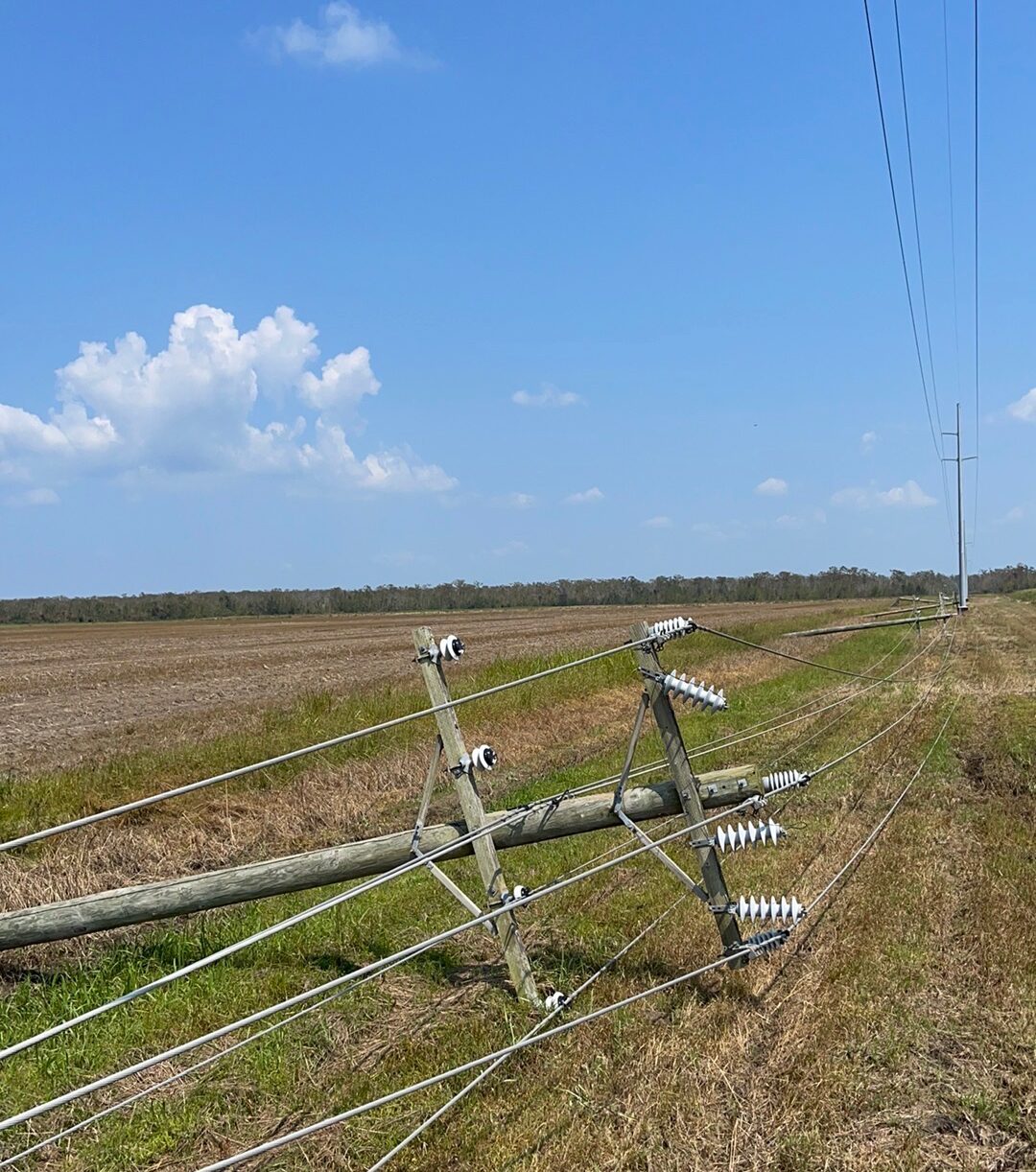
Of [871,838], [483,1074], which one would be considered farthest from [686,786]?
[871,838]

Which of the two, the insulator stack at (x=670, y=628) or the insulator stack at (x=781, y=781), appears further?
the insulator stack at (x=781, y=781)

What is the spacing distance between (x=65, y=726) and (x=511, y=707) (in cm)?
791

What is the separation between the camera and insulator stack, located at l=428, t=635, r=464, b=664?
16.7ft

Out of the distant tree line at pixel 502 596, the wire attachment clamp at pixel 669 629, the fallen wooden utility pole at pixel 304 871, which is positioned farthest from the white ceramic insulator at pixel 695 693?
the distant tree line at pixel 502 596

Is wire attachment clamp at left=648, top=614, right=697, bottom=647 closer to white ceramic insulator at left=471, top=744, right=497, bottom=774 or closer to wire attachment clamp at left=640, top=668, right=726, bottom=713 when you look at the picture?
wire attachment clamp at left=640, top=668, right=726, bottom=713

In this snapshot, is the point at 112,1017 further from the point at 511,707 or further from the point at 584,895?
the point at 511,707

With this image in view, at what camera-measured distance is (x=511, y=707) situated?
1486 cm

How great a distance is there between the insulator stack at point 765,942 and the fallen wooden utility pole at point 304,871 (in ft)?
2.37

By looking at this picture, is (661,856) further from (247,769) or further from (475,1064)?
(247,769)

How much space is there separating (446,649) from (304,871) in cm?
132

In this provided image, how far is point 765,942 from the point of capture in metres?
4.93

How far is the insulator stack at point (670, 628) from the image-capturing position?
501 cm

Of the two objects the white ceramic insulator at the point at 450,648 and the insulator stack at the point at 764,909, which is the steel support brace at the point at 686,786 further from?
the white ceramic insulator at the point at 450,648

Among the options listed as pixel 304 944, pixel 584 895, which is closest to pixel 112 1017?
pixel 304 944
